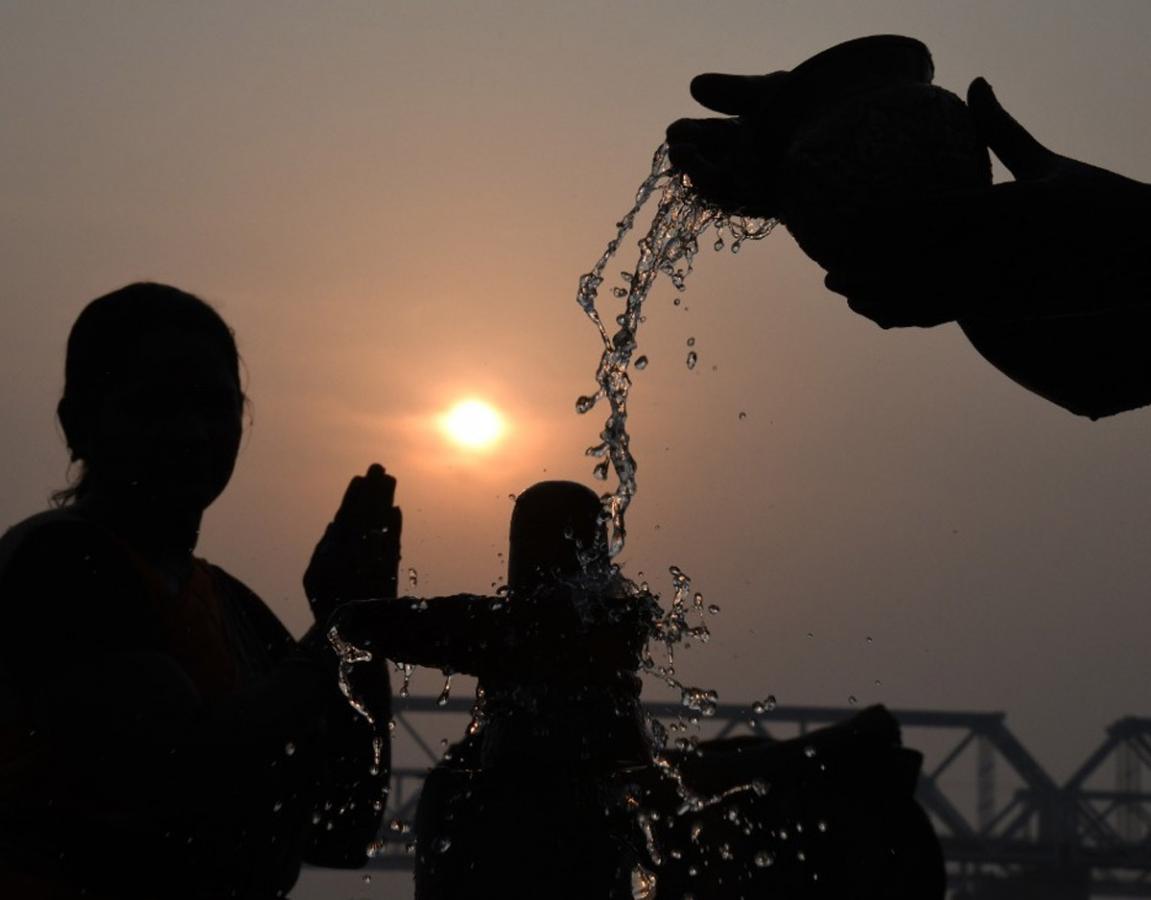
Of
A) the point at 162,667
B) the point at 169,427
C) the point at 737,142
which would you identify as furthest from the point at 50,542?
the point at 737,142

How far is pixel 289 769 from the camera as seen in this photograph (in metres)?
3.10

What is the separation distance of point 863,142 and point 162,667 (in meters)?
1.45

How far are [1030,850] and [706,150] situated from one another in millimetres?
35653

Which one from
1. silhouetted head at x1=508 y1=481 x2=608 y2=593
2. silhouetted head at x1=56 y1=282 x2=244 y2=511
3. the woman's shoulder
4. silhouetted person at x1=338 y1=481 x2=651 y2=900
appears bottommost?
silhouetted person at x1=338 y1=481 x2=651 y2=900

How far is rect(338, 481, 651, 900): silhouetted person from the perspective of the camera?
3070 millimetres

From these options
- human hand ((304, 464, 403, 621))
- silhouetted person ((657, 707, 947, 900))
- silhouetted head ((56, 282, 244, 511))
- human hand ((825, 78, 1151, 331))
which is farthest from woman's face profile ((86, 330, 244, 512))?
human hand ((825, 78, 1151, 331))

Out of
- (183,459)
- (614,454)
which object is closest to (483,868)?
(183,459)

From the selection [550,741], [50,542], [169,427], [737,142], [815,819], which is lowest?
[550,741]

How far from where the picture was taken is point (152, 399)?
134 inches

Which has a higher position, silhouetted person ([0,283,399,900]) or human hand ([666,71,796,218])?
human hand ([666,71,796,218])

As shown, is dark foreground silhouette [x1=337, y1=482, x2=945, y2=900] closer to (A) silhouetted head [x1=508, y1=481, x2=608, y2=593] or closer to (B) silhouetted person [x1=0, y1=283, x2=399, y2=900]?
(A) silhouetted head [x1=508, y1=481, x2=608, y2=593]

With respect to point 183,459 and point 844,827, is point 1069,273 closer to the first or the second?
point 183,459

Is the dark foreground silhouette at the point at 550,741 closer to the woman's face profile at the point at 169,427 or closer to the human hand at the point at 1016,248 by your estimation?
the woman's face profile at the point at 169,427

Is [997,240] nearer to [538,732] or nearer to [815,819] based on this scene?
[538,732]
